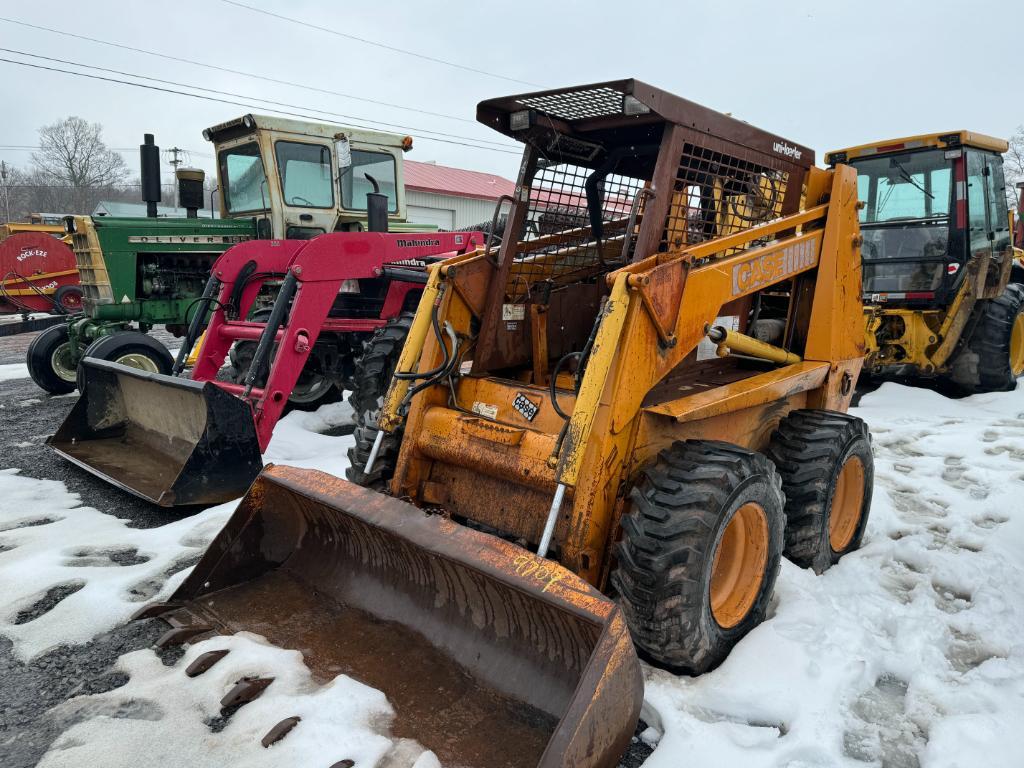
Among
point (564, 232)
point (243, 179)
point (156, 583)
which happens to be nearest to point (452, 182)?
point (243, 179)

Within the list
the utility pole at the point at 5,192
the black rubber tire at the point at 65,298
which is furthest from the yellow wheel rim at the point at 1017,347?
the utility pole at the point at 5,192

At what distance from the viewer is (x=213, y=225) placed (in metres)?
7.64

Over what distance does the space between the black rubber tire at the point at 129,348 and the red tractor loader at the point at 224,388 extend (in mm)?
1100

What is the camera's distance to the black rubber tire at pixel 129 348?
6.50 meters

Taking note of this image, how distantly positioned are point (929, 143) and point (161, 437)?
7589 mm

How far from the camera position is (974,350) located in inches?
309

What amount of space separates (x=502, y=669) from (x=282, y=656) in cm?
82

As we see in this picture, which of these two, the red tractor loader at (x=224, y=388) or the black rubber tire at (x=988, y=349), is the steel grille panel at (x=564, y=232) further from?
the black rubber tire at (x=988, y=349)

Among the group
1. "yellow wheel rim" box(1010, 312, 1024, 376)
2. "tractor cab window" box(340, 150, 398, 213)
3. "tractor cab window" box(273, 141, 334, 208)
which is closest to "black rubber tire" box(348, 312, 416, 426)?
"tractor cab window" box(340, 150, 398, 213)

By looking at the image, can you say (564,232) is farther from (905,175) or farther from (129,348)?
(905,175)

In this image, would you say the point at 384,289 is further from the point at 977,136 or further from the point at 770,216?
the point at 977,136

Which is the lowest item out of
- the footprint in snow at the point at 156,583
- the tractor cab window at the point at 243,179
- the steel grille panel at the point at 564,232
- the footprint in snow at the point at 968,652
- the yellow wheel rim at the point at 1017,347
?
the footprint in snow at the point at 156,583

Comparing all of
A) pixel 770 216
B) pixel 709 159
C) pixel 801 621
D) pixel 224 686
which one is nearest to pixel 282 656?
pixel 224 686

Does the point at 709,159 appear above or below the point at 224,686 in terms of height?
above
